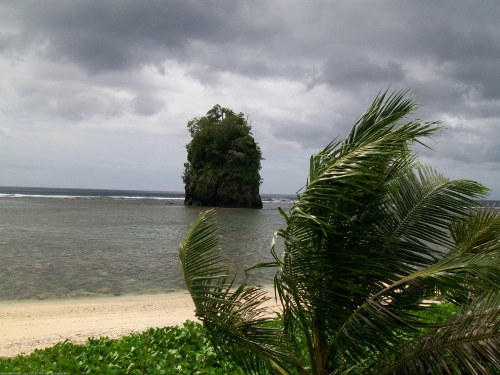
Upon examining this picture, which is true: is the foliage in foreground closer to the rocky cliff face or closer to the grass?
the grass

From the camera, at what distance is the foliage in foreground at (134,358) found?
205 inches

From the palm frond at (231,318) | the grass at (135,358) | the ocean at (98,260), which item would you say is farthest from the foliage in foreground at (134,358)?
the ocean at (98,260)

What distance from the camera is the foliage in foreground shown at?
521 centimetres

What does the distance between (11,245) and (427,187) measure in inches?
844

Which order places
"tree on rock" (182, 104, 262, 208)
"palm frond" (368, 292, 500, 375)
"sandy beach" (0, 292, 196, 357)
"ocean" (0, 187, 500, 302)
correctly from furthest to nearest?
"tree on rock" (182, 104, 262, 208), "ocean" (0, 187, 500, 302), "sandy beach" (0, 292, 196, 357), "palm frond" (368, 292, 500, 375)

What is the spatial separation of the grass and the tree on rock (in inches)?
2170

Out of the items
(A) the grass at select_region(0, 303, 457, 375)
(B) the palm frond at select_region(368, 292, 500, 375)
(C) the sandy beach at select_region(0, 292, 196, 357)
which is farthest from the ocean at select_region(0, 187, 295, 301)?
(B) the palm frond at select_region(368, 292, 500, 375)

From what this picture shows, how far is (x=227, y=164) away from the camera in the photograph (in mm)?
62562

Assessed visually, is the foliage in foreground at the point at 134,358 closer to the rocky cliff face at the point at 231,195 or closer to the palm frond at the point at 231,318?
the palm frond at the point at 231,318

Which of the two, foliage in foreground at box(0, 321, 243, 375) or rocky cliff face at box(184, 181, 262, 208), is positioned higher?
rocky cliff face at box(184, 181, 262, 208)

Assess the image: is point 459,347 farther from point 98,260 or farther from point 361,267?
point 98,260

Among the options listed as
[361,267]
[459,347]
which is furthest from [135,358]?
[459,347]

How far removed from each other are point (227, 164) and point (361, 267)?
59.2 m

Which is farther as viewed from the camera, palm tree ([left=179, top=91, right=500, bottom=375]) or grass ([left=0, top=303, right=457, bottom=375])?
grass ([left=0, top=303, right=457, bottom=375])
